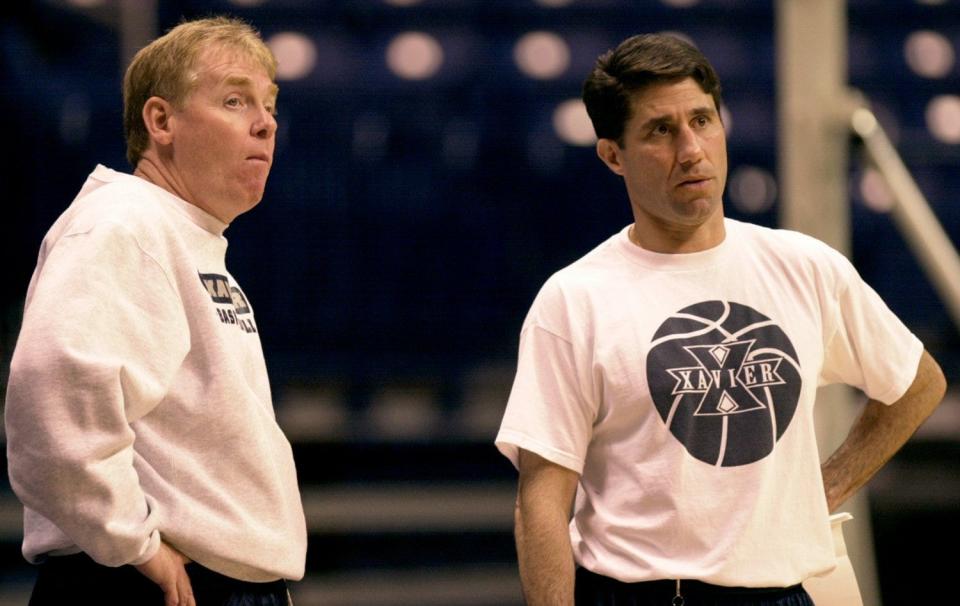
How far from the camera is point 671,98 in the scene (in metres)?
1.81

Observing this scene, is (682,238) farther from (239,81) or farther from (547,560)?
(239,81)

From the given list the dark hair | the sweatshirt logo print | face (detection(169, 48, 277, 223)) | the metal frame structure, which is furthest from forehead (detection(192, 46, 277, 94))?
the metal frame structure

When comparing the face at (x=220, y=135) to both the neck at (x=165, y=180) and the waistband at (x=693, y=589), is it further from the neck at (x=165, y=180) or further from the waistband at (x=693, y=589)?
the waistband at (x=693, y=589)

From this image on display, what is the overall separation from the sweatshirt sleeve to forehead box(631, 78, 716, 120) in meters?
0.74

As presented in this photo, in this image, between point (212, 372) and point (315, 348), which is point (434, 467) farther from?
point (212, 372)

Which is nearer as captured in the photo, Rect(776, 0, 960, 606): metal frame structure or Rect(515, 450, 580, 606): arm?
Rect(515, 450, 580, 606): arm

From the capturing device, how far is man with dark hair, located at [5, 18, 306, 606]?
1414 mm

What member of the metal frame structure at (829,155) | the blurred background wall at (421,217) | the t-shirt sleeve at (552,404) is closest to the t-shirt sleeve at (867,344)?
the t-shirt sleeve at (552,404)

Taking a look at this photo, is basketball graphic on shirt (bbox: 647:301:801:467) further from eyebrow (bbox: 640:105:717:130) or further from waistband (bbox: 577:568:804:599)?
eyebrow (bbox: 640:105:717:130)

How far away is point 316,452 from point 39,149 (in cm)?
148

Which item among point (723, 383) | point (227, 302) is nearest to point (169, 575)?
point (227, 302)

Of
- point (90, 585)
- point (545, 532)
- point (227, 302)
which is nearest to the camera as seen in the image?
point (90, 585)

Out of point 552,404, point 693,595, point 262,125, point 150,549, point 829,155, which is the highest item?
point 262,125

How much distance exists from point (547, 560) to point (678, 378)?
29 cm
